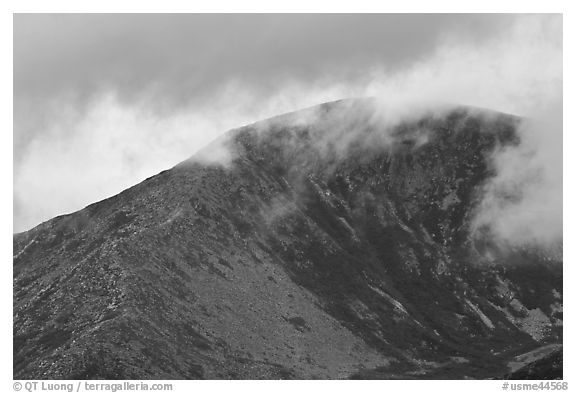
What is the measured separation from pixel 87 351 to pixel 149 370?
1420cm

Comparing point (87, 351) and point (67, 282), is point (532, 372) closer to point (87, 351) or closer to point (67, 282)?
point (87, 351)

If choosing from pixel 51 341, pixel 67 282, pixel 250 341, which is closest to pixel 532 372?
pixel 250 341
